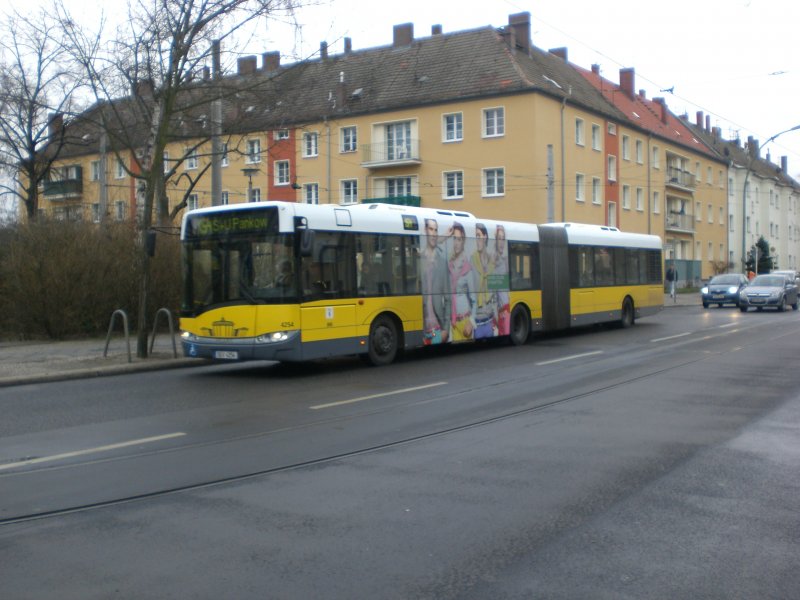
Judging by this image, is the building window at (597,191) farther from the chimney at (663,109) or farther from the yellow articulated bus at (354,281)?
the yellow articulated bus at (354,281)

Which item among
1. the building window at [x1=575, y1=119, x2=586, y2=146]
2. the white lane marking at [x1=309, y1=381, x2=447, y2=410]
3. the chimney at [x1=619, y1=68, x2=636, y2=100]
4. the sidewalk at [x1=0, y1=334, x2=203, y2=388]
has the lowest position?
the white lane marking at [x1=309, y1=381, x2=447, y2=410]

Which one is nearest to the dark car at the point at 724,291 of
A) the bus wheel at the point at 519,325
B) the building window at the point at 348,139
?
the building window at the point at 348,139

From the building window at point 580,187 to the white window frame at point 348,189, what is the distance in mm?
12410

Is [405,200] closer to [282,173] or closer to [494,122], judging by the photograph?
[494,122]

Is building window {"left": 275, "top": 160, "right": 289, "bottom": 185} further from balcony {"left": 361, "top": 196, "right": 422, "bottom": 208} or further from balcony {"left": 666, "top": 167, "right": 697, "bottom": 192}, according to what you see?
balcony {"left": 666, "top": 167, "right": 697, "bottom": 192}

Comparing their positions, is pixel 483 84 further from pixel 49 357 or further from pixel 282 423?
pixel 282 423

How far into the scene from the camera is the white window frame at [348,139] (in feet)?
164

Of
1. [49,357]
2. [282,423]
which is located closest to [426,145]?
[49,357]

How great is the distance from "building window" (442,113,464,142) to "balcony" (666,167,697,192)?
73.9ft

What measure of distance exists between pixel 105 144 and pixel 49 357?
1423cm

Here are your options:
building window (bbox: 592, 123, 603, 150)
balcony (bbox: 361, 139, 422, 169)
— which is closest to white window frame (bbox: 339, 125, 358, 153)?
balcony (bbox: 361, 139, 422, 169)

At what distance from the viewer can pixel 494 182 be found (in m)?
45.5

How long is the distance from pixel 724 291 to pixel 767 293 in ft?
13.6

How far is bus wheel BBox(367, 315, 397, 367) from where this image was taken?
15664 mm
